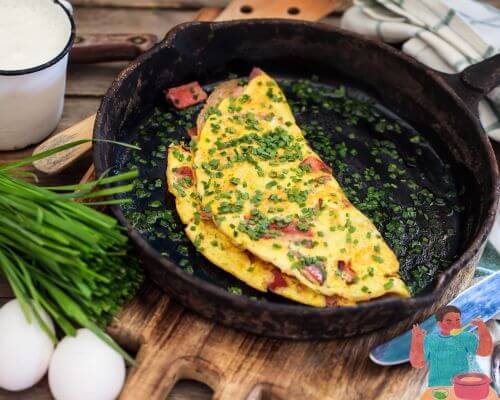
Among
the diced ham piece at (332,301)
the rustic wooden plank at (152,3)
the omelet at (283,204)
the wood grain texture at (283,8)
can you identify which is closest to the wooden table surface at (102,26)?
the rustic wooden plank at (152,3)

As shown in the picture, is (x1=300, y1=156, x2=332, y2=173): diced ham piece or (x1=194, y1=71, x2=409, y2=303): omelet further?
(x1=300, y1=156, x2=332, y2=173): diced ham piece

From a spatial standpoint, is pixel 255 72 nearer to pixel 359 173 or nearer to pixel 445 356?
pixel 359 173

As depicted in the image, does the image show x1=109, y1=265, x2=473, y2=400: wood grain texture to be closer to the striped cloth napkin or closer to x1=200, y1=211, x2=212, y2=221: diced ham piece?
x1=200, y1=211, x2=212, y2=221: diced ham piece

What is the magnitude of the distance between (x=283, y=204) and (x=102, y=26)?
70.1 inches

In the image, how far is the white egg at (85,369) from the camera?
258 centimetres

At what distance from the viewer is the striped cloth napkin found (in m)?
3.72

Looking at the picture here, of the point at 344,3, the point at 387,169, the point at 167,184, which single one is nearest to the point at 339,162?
the point at 387,169

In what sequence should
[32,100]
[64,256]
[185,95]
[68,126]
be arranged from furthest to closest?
[68,126], [185,95], [32,100], [64,256]

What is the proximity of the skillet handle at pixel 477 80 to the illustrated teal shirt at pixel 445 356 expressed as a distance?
1.05m

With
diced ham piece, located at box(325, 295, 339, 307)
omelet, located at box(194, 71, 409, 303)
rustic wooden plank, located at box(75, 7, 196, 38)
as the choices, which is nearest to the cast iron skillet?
diced ham piece, located at box(325, 295, 339, 307)

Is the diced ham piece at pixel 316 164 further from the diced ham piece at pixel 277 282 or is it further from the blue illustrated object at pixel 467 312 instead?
the blue illustrated object at pixel 467 312

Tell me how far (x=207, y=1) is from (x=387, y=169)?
1.63m

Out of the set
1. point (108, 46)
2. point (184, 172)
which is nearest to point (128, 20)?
point (108, 46)

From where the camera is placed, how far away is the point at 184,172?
10.5 ft
